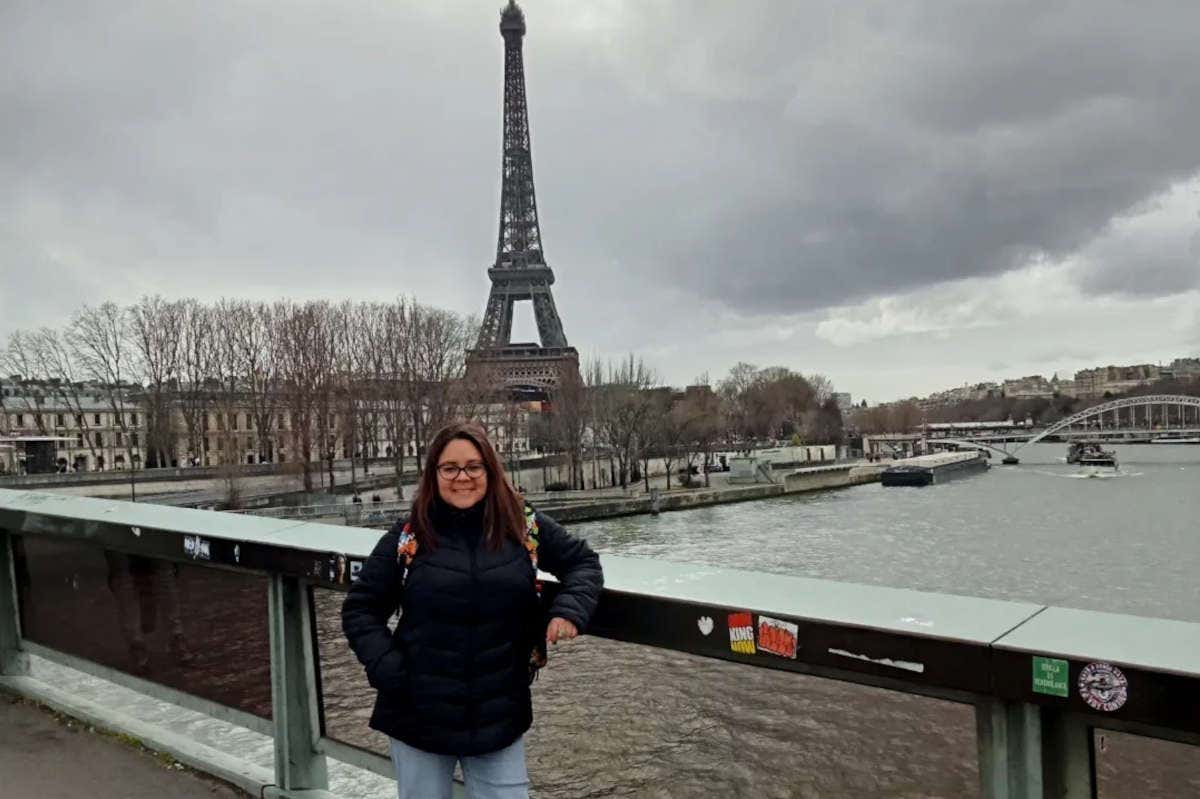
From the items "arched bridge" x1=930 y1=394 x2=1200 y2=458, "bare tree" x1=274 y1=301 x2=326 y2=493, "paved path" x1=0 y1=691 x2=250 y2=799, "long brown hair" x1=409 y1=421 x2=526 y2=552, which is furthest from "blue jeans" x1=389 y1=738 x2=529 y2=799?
"arched bridge" x1=930 y1=394 x2=1200 y2=458

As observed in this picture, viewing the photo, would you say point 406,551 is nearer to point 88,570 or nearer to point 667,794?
point 667,794

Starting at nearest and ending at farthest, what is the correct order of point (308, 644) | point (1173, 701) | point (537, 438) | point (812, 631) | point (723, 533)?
point (1173, 701), point (812, 631), point (308, 644), point (723, 533), point (537, 438)

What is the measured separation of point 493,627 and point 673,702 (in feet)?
5.47

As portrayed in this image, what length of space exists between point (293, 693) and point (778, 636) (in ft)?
5.58

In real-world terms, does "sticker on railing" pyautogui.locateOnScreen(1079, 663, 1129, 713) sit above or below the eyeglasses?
below

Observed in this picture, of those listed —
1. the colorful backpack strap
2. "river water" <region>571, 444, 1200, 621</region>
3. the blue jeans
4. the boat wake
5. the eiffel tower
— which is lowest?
the boat wake

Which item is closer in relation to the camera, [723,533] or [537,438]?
[723,533]

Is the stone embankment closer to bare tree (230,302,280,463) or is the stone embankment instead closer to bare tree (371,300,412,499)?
bare tree (371,300,412,499)

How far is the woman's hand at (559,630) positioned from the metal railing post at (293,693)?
1142 millimetres

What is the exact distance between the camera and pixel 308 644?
2.70m

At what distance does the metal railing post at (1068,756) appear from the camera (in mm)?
1404

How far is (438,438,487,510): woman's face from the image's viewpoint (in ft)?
6.67

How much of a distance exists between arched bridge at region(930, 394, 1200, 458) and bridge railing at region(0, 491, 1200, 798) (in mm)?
85788

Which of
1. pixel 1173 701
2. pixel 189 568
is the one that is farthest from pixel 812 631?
pixel 189 568
